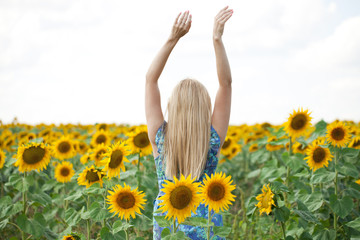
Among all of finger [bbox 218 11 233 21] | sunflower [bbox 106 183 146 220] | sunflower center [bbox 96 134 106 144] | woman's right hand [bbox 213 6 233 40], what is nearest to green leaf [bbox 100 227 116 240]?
sunflower [bbox 106 183 146 220]

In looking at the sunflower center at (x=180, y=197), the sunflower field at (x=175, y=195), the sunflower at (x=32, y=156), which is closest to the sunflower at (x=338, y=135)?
the sunflower field at (x=175, y=195)

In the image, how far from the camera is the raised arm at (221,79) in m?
2.86

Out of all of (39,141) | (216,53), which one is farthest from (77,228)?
(216,53)

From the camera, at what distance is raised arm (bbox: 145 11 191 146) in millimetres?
2865

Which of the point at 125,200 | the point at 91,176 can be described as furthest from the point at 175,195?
the point at 91,176

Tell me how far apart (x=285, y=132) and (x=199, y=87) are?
1.99 meters

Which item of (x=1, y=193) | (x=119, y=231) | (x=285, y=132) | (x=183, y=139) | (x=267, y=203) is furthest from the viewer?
(x=1, y=193)

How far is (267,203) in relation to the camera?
299cm

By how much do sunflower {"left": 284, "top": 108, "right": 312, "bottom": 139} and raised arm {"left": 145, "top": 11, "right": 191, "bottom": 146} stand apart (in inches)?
77.7

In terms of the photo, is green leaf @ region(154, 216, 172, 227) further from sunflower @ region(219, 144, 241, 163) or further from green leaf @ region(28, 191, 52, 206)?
sunflower @ region(219, 144, 241, 163)

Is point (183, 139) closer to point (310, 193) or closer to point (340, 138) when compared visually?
point (340, 138)

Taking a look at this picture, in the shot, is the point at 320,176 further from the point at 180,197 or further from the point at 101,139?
the point at 101,139

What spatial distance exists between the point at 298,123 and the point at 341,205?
96cm

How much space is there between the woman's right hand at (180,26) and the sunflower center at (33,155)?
1.81m
